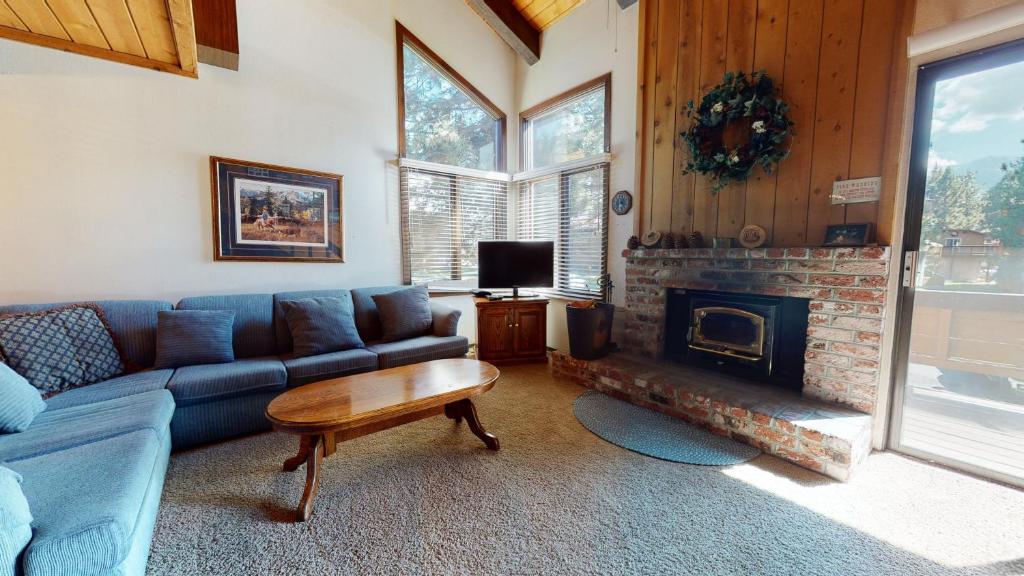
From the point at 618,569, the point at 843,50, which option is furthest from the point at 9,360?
the point at 843,50

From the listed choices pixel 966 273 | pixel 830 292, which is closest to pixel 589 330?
pixel 830 292

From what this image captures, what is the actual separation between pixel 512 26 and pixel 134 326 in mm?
4369

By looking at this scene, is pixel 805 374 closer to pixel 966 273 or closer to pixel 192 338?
pixel 966 273

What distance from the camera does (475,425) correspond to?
7.34 ft

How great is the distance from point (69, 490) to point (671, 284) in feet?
11.1

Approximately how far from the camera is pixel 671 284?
306 centimetres

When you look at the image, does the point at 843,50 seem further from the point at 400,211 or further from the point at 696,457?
the point at 400,211

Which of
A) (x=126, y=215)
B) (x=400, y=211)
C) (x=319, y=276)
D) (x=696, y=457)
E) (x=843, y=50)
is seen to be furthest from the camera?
(x=400, y=211)

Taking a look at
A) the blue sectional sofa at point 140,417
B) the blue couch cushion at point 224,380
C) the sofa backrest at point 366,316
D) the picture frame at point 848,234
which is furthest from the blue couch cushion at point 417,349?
the picture frame at point 848,234

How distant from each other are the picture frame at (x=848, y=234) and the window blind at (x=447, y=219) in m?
3.18

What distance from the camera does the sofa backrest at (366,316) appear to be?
10.9ft

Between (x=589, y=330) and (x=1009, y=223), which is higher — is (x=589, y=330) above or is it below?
below

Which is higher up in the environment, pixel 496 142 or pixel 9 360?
pixel 496 142

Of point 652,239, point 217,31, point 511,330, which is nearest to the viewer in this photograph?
point 217,31
